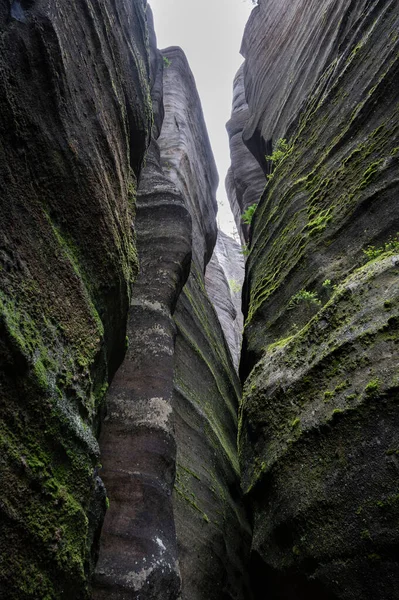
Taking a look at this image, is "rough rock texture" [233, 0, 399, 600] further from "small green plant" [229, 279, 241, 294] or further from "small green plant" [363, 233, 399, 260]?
"small green plant" [229, 279, 241, 294]

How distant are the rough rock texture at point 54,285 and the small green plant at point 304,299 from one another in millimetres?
1997

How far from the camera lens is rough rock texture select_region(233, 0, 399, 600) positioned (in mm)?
3041

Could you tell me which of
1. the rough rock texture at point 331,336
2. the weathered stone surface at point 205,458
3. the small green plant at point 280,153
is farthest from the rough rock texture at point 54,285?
the small green plant at point 280,153

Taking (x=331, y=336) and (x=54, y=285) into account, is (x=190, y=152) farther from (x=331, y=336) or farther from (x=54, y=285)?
(x=54, y=285)

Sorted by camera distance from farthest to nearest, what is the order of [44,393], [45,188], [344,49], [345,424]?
[344,49] → [345,424] → [45,188] → [44,393]

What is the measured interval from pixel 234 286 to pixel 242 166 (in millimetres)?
10240

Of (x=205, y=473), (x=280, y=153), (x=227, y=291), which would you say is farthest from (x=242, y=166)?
(x=205, y=473)

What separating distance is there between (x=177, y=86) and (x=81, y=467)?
13240 millimetres

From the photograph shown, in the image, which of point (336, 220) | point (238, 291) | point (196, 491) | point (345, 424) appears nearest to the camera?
point (345, 424)

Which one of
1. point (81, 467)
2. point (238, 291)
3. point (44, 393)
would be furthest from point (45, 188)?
point (238, 291)

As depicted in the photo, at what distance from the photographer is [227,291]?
62.2 ft

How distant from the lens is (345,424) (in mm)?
3254

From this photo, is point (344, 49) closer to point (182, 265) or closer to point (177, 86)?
point (182, 265)

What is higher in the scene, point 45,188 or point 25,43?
point 25,43
